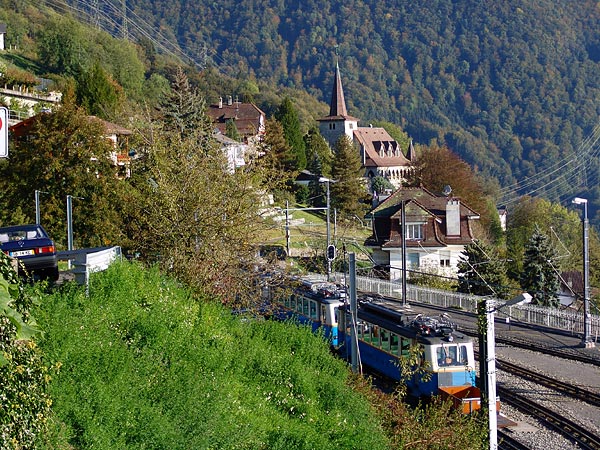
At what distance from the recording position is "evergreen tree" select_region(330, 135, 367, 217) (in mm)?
69750

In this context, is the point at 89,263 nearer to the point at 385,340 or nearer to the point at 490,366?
the point at 490,366

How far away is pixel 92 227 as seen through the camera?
104 feet

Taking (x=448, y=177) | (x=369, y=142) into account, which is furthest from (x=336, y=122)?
(x=448, y=177)

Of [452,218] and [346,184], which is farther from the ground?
[346,184]

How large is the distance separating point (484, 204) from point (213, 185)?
5657cm

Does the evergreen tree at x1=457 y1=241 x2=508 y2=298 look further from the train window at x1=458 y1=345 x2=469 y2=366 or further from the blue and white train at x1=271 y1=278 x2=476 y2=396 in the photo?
the train window at x1=458 y1=345 x2=469 y2=366

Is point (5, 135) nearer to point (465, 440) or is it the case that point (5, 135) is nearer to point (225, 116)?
point (465, 440)

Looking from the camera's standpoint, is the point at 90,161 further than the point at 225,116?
No

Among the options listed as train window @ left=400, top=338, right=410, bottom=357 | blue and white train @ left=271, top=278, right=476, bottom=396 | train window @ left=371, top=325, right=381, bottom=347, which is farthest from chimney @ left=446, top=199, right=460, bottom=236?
train window @ left=400, top=338, right=410, bottom=357

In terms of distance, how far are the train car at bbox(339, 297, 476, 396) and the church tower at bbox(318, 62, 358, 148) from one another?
100637mm

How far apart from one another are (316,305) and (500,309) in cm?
1009

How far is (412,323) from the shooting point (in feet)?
71.9

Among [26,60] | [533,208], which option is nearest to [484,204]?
[533,208]

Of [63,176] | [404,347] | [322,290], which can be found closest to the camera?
[404,347]
